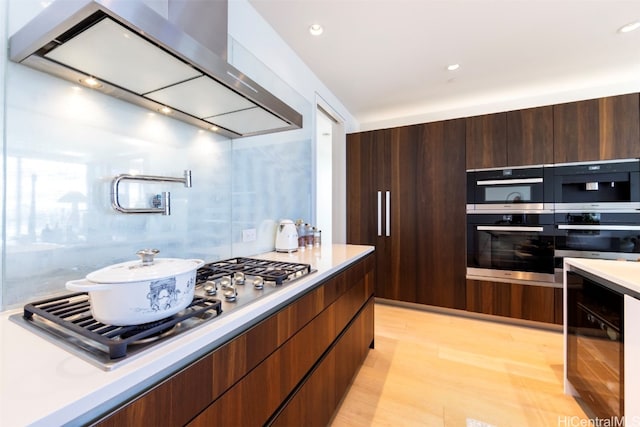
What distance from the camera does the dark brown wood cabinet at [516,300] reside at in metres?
2.46

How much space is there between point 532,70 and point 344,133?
197cm

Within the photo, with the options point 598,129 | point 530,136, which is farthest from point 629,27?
point 530,136

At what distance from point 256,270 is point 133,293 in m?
0.67

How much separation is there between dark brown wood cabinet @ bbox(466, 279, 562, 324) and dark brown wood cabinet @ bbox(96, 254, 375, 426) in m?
1.69

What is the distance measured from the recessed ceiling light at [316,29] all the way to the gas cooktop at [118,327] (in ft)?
6.10

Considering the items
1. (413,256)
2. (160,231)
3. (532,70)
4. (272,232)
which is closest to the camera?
(160,231)

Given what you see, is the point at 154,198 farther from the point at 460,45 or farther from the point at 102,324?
the point at 460,45

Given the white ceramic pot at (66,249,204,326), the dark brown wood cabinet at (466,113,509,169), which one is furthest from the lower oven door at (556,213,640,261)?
the white ceramic pot at (66,249,204,326)

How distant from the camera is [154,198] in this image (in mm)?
1148

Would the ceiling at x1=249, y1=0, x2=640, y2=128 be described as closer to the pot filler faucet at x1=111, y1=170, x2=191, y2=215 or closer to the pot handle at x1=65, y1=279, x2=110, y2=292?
the pot filler faucet at x1=111, y1=170, x2=191, y2=215

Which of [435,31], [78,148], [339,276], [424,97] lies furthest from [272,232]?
[424,97]

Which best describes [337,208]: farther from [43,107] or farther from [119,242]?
[43,107]

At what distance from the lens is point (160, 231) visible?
118cm

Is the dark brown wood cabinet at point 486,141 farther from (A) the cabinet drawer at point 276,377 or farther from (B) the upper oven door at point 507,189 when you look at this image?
(A) the cabinet drawer at point 276,377
